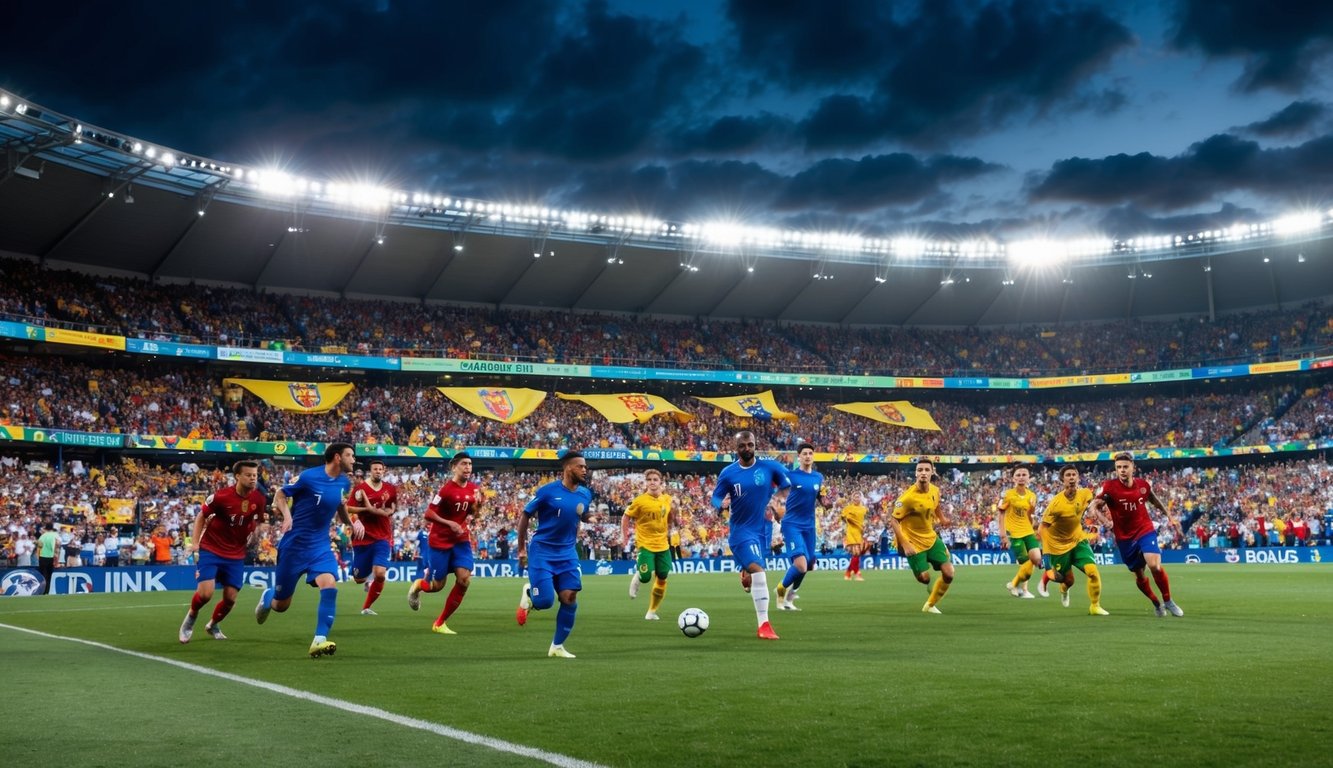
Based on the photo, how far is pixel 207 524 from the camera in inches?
587

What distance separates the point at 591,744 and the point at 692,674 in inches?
145

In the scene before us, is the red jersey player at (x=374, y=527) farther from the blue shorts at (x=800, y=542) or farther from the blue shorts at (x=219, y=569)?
the blue shorts at (x=800, y=542)

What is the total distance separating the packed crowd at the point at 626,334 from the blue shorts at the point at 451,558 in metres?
34.6

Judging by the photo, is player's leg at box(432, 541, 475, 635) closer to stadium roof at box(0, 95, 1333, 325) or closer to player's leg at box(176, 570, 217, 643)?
player's leg at box(176, 570, 217, 643)

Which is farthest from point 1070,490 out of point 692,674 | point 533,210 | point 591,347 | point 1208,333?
A: point 1208,333

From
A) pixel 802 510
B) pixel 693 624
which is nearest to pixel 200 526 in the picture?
pixel 693 624

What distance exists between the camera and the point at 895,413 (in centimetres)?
6769

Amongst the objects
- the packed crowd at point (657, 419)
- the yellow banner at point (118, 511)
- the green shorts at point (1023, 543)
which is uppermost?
the packed crowd at point (657, 419)

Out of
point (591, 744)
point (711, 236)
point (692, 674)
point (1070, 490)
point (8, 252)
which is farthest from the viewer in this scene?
point (711, 236)

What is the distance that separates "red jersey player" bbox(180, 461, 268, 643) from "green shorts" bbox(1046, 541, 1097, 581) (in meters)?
12.8

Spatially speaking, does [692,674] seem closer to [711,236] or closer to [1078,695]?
[1078,695]

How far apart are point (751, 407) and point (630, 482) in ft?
42.5

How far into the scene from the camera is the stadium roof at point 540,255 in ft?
152

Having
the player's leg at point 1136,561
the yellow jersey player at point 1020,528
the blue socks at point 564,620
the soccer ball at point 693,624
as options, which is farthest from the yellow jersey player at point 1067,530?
the blue socks at point 564,620
